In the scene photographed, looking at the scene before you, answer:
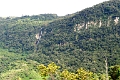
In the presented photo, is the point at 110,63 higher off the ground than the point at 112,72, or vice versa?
the point at 112,72

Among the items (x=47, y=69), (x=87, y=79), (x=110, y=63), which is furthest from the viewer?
(x=110, y=63)

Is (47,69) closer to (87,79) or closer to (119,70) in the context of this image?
(87,79)

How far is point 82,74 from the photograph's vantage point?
104 metres

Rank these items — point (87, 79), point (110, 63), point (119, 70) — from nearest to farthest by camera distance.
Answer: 1. point (119, 70)
2. point (87, 79)
3. point (110, 63)

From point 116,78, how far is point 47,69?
20844mm

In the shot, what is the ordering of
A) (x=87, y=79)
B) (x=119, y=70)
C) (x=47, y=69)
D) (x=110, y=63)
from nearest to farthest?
1. (x=119, y=70)
2. (x=47, y=69)
3. (x=87, y=79)
4. (x=110, y=63)

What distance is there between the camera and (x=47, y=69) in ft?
326

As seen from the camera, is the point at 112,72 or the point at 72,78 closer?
the point at 112,72

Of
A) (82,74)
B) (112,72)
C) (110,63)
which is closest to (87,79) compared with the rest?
(82,74)

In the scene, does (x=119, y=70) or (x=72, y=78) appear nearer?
(x=119, y=70)

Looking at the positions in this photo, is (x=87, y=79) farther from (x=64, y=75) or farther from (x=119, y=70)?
(x=119, y=70)

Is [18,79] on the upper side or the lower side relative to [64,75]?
lower

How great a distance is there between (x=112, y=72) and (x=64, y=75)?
64.7 ft

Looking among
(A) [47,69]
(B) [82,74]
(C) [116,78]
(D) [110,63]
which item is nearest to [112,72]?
(C) [116,78]
